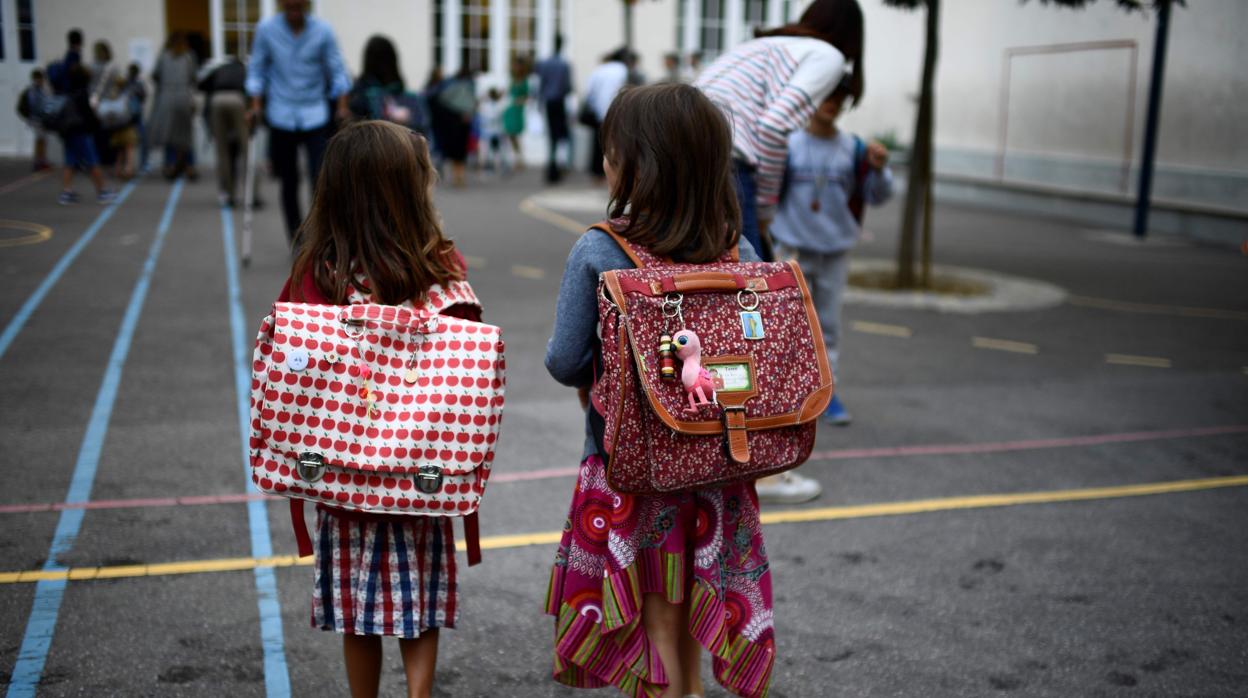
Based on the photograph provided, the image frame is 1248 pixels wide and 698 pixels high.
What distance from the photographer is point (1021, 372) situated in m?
6.95

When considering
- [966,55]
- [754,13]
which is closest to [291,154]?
[966,55]

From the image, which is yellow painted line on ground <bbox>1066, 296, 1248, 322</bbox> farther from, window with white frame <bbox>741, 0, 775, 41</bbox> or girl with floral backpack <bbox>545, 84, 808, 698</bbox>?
window with white frame <bbox>741, 0, 775, 41</bbox>

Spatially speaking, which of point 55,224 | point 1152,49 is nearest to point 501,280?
point 55,224

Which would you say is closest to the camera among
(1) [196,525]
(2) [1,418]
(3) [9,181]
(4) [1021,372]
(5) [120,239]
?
(1) [196,525]

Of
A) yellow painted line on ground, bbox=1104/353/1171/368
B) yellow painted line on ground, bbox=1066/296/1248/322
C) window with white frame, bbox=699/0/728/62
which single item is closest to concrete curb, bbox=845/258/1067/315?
yellow painted line on ground, bbox=1066/296/1248/322

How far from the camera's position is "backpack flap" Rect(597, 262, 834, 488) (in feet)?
7.77

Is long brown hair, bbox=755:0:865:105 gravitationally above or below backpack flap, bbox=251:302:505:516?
above

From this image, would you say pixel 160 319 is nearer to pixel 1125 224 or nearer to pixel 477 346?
pixel 477 346

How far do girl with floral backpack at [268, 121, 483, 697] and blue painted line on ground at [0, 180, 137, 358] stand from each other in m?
4.69

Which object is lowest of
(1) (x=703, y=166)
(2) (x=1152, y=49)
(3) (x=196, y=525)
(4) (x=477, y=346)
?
(3) (x=196, y=525)

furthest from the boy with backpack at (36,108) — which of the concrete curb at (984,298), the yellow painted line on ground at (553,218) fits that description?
the concrete curb at (984,298)

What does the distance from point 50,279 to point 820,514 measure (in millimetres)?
6540

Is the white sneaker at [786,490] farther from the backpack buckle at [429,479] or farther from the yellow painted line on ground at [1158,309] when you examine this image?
the yellow painted line on ground at [1158,309]

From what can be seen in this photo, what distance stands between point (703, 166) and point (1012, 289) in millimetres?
7970
